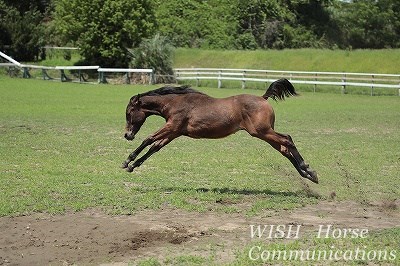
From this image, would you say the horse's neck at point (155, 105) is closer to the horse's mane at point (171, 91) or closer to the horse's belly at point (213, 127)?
the horse's mane at point (171, 91)

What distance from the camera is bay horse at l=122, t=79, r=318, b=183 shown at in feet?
35.7

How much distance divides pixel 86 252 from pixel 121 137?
11114 millimetres

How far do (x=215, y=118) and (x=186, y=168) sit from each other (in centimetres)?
286

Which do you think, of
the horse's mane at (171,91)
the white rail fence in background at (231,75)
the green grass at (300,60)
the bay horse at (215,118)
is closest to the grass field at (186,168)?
the bay horse at (215,118)

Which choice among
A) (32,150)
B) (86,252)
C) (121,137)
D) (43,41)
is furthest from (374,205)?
(43,41)

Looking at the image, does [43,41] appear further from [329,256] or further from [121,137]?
[329,256]

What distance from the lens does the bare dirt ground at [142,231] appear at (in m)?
7.40

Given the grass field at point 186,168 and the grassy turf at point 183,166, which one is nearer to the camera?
the grass field at point 186,168

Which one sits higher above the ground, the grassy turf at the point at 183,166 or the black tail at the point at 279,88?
the black tail at the point at 279,88

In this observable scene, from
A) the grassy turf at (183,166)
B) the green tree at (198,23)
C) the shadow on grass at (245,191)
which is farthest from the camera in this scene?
the green tree at (198,23)

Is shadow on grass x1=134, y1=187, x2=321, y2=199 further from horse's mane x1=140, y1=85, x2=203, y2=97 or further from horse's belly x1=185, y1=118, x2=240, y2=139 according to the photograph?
horse's mane x1=140, y1=85, x2=203, y2=97

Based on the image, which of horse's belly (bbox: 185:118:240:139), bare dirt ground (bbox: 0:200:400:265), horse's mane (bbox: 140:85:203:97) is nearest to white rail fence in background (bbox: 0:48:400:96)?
horse's mane (bbox: 140:85:203:97)

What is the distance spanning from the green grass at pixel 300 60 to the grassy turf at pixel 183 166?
24.6 metres

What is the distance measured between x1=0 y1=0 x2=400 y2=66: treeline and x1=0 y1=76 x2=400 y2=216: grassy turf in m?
25.2
